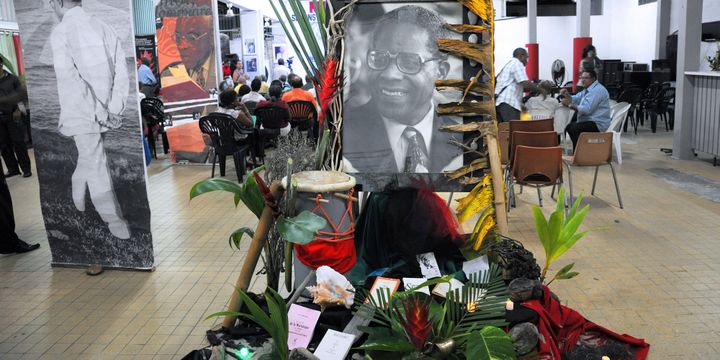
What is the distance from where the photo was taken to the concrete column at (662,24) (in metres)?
17.8

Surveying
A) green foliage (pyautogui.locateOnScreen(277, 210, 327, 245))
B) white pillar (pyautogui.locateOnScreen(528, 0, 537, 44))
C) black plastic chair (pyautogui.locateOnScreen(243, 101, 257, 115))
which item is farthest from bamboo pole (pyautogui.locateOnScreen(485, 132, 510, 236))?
white pillar (pyautogui.locateOnScreen(528, 0, 537, 44))

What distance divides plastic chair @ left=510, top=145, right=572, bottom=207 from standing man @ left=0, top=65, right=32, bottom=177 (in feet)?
18.6

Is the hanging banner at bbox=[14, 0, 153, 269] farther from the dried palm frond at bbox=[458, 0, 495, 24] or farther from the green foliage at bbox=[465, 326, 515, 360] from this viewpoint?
the green foliage at bbox=[465, 326, 515, 360]

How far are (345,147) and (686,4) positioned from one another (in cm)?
771

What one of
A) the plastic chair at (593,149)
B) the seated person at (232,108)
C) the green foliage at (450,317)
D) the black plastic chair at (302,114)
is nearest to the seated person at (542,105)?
the plastic chair at (593,149)

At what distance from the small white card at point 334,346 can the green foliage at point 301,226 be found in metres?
0.38

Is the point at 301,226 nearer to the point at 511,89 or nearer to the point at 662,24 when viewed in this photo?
the point at 511,89

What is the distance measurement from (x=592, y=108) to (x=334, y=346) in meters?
5.97

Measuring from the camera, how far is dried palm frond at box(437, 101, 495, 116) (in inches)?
120

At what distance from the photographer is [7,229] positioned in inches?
217

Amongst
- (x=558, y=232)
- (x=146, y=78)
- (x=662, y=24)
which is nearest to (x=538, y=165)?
(x=558, y=232)

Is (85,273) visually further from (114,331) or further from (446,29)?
(446,29)

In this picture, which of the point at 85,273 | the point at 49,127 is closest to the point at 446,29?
the point at 49,127

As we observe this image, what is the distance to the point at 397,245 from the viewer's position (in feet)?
10.4
